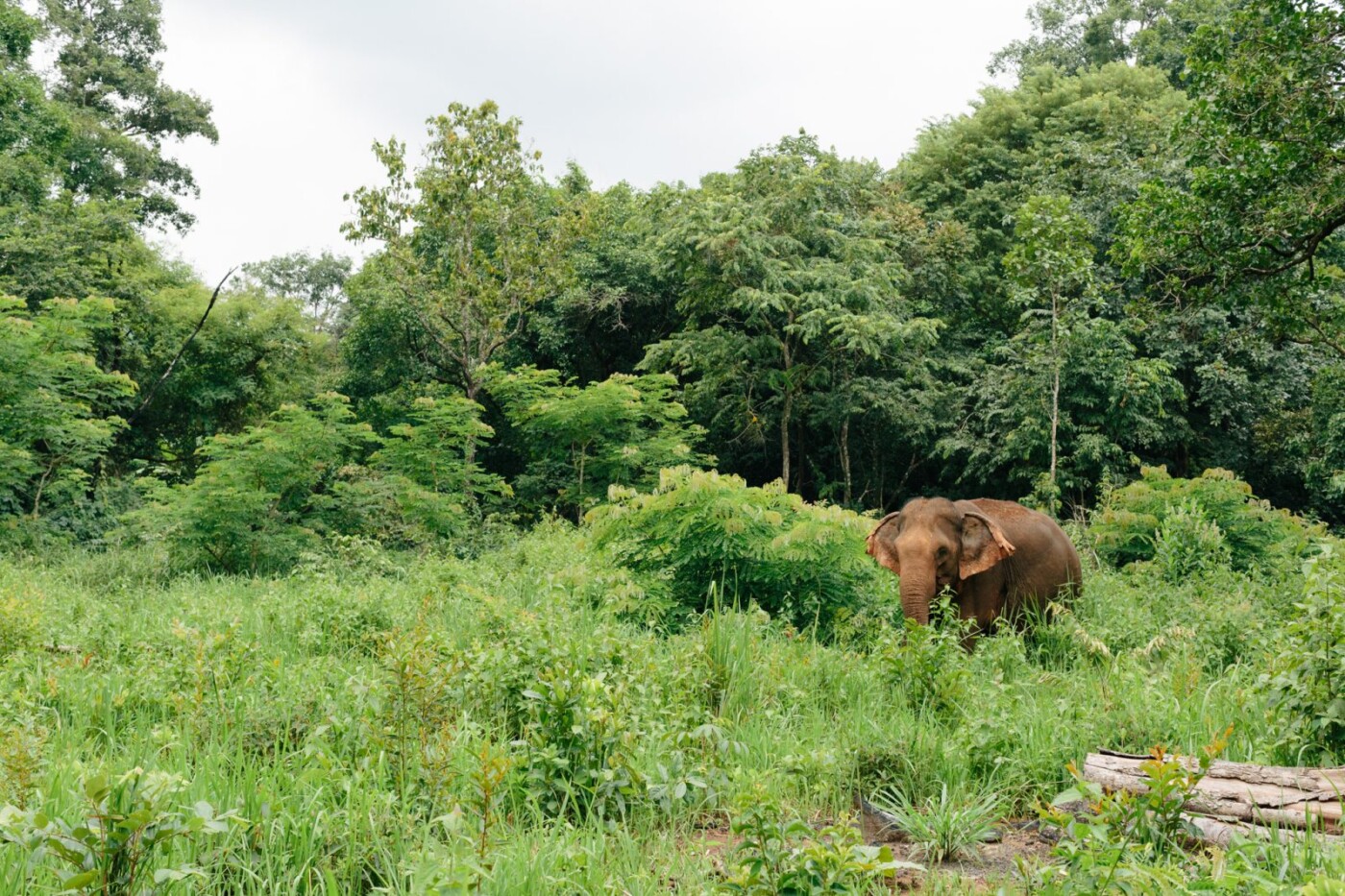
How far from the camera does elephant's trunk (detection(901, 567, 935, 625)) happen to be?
22.0 ft

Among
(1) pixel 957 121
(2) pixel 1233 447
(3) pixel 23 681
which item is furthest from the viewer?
(1) pixel 957 121

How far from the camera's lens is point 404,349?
20656mm

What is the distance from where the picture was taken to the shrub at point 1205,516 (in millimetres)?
10891

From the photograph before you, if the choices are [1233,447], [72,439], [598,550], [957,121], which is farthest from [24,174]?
[1233,447]

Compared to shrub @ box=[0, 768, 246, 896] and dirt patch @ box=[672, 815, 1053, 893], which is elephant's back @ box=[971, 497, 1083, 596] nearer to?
dirt patch @ box=[672, 815, 1053, 893]

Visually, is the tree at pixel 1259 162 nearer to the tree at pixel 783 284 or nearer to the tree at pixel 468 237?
the tree at pixel 783 284

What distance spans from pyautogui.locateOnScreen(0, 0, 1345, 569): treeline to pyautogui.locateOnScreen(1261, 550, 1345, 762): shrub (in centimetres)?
697

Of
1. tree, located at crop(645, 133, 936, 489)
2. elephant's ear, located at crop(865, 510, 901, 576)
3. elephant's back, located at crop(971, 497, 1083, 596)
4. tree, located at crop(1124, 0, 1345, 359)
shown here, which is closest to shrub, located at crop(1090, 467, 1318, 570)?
tree, located at crop(1124, 0, 1345, 359)

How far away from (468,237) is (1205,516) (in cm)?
1364

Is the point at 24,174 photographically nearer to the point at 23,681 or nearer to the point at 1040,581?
the point at 23,681

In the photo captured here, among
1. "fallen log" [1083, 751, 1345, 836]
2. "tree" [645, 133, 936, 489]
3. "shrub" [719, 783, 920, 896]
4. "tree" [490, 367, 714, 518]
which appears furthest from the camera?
"tree" [645, 133, 936, 489]

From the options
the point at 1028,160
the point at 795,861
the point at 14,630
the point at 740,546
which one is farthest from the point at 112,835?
the point at 1028,160

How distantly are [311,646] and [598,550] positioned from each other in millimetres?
2759

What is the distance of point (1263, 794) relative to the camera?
3.02 meters
